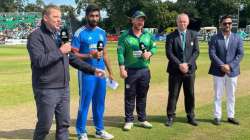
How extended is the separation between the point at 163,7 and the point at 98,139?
9043 centimetres

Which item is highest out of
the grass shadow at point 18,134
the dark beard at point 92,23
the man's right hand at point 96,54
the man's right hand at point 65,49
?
the dark beard at point 92,23

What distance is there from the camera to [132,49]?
30.7 ft

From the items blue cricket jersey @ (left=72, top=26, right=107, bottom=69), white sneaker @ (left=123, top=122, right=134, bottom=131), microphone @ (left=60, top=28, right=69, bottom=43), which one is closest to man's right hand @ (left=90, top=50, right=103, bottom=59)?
blue cricket jersey @ (left=72, top=26, right=107, bottom=69)

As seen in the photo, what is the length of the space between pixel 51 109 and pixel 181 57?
365 cm

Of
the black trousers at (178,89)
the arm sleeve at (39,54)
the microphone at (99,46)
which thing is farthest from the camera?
the black trousers at (178,89)

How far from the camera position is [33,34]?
6.77 meters

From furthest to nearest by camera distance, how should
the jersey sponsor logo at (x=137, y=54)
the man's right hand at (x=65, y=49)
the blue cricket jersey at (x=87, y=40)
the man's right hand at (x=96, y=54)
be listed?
the jersey sponsor logo at (x=137, y=54), the blue cricket jersey at (x=87, y=40), the man's right hand at (x=96, y=54), the man's right hand at (x=65, y=49)

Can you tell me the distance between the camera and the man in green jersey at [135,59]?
9.31 metres

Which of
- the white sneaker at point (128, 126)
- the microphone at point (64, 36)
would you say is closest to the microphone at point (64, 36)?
the microphone at point (64, 36)

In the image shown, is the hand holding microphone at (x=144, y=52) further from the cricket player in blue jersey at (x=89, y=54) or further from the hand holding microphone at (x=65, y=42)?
the hand holding microphone at (x=65, y=42)

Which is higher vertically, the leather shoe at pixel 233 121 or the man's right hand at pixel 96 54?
the man's right hand at pixel 96 54

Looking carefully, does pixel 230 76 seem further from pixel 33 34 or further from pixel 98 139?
pixel 33 34

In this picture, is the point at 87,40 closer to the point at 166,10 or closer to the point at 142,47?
the point at 142,47

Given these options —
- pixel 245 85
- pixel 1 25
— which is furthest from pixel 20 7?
pixel 245 85
